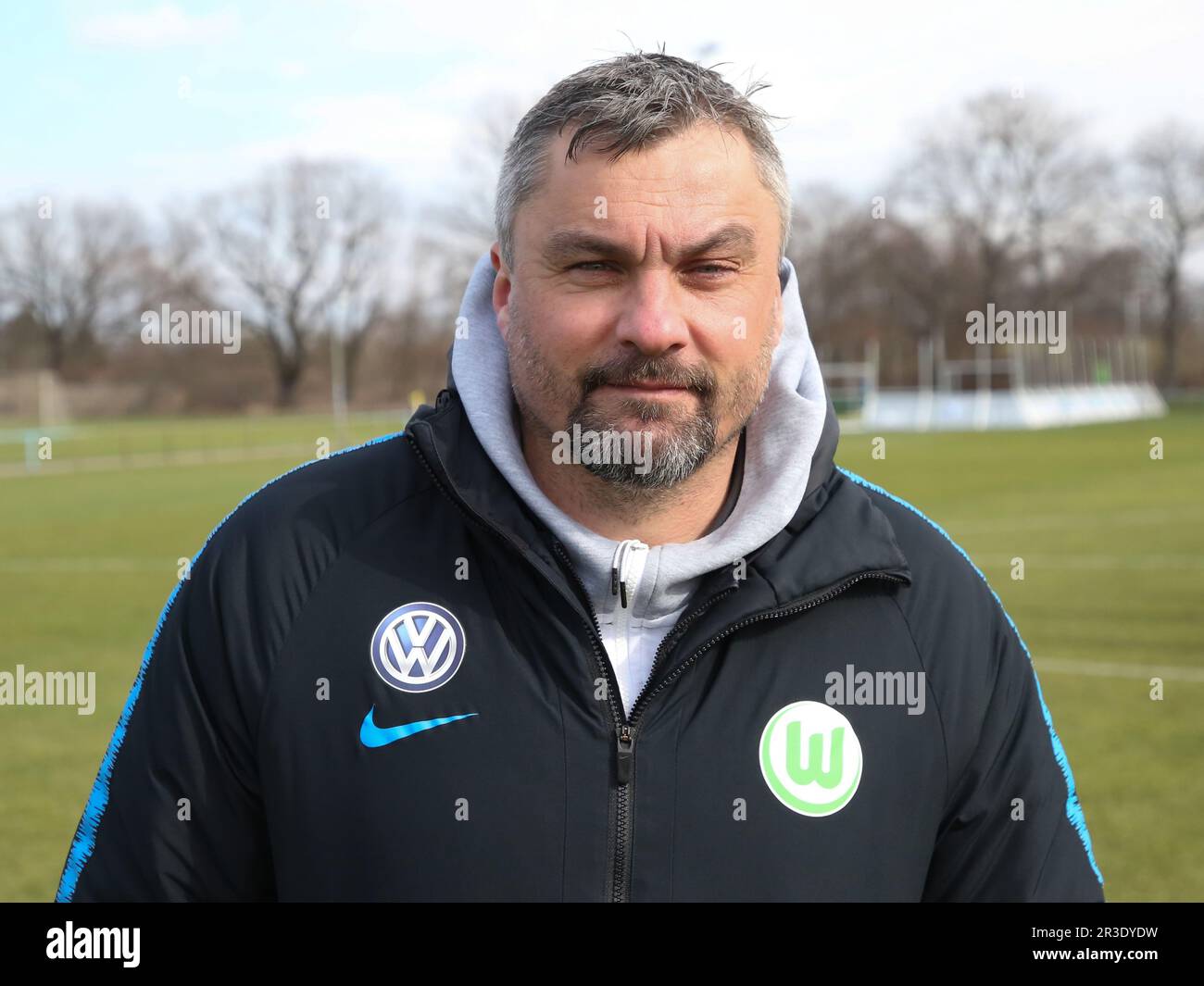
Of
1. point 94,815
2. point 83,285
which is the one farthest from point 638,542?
point 83,285

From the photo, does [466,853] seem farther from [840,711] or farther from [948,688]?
[948,688]

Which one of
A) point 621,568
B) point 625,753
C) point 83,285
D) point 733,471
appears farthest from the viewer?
point 83,285

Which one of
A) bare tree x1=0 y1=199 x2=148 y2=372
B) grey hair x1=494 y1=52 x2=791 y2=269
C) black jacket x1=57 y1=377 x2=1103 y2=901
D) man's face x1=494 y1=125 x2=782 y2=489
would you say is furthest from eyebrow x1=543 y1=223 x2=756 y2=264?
bare tree x1=0 y1=199 x2=148 y2=372

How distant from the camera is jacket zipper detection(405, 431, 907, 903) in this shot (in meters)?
2.07

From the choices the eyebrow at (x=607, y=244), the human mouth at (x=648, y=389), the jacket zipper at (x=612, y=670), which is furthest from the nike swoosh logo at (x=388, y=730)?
the eyebrow at (x=607, y=244)

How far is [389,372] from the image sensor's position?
67562mm

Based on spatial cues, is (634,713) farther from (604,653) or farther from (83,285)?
(83,285)

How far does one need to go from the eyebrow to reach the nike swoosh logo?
792 mm

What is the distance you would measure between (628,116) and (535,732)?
1038 millimetres

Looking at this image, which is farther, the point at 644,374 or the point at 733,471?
the point at 733,471

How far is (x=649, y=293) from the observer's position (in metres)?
2.13

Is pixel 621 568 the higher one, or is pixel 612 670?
pixel 621 568

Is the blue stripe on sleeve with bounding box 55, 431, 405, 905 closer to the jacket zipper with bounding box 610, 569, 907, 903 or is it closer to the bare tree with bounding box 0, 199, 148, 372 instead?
the jacket zipper with bounding box 610, 569, 907, 903

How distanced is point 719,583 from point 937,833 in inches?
22.3
